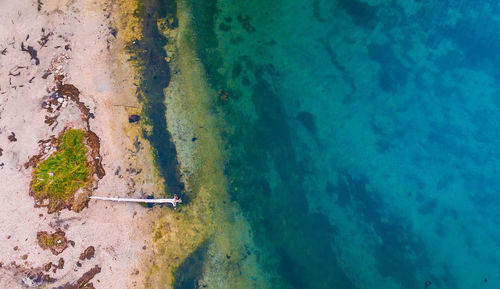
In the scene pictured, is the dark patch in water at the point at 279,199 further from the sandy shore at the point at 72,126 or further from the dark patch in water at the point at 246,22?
the sandy shore at the point at 72,126

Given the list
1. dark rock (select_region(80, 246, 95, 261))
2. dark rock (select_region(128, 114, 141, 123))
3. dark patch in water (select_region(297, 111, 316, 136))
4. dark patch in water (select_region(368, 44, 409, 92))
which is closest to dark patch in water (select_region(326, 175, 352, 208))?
dark patch in water (select_region(297, 111, 316, 136))

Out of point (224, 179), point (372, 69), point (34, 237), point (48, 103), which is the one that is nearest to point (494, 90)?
point (372, 69)

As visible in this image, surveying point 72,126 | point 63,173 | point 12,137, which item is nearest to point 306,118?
point 72,126

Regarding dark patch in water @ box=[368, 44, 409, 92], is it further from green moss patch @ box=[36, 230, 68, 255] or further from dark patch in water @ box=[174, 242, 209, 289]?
green moss patch @ box=[36, 230, 68, 255]

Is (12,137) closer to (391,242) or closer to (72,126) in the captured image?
(72,126)

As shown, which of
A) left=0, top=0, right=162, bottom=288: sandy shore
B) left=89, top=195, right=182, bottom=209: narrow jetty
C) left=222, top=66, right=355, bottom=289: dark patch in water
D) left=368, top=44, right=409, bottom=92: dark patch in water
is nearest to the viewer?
left=0, top=0, right=162, bottom=288: sandy shore

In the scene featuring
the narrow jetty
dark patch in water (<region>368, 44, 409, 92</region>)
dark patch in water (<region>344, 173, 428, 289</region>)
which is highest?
dark patch in water (<region>368, 44, 409, 92</region>)
